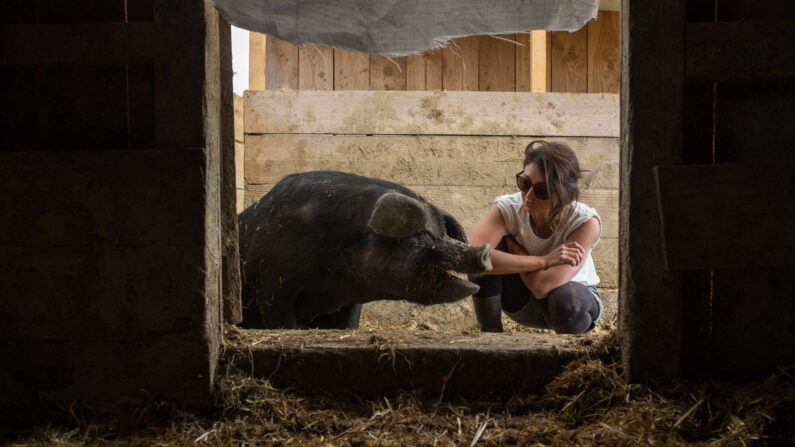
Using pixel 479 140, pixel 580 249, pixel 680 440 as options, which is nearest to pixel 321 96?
pixel 479 140

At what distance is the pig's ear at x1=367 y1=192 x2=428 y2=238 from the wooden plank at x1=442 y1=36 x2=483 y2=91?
189 inches

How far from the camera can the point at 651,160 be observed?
230 centimetres

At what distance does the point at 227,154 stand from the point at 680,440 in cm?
185

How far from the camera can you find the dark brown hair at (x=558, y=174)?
3.87 metres

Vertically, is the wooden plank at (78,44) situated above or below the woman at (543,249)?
above

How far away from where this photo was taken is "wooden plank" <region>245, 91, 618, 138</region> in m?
5.59

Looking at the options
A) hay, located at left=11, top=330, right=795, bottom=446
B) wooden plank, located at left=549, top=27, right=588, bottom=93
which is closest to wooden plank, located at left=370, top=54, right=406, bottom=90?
wooden plank, located at left=549, top=27, right=588, bottom=93

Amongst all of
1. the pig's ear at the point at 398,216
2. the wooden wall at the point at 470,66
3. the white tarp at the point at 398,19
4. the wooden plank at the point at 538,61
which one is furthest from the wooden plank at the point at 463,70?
the white tarp at the point at 398,19

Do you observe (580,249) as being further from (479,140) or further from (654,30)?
(479,140)

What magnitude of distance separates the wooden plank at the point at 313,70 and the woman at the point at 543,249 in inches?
177

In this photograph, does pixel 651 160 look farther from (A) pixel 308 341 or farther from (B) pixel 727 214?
(A) pixel 308 341

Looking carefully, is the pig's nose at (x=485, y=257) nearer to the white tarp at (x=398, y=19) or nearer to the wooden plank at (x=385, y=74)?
the white tarp at (x=398, y=19)

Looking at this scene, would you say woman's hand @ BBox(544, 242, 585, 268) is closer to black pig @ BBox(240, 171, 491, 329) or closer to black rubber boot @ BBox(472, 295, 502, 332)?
black pig @ BBox(240, 171, 491, 329)

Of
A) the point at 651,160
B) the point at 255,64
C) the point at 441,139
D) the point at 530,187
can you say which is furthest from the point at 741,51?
the point at 255,64
